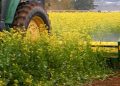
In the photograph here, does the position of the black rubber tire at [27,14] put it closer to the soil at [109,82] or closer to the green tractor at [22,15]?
the green tractor at [22,15]

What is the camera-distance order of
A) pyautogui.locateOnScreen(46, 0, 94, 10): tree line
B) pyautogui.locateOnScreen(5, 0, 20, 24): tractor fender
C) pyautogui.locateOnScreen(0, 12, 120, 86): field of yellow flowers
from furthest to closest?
pyautogui.locateOnScreen(46, 0, 94, 10): tree line
pyautogui.locateOnScreen(5, 0, 20, 24): tractor fender
pyautogui.locateOnScreen(0, 12, 120, 86): field of yellow flowers

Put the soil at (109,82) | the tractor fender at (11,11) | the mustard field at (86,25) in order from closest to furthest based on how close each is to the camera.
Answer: the soil at (109,82), the tractor fender at (11,11), the mustard field at (86,25)

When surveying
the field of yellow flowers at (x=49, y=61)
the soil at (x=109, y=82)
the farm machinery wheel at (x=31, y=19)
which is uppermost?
the farm machinery wheel at (x=31, y=19)

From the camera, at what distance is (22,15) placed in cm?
731

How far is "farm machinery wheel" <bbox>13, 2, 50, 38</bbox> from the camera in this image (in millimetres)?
7180

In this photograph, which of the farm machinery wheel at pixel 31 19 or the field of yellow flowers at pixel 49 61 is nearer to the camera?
the field of yellow flowers at pixel 49 61

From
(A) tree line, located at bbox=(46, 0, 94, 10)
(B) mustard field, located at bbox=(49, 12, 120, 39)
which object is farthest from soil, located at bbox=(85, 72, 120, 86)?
(A) tree line, located at bbox=(46, 0, 94, 10)

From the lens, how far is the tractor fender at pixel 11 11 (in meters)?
7.17

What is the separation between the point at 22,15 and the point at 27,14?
0.11 m

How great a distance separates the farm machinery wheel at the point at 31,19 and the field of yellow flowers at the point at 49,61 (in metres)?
0.43

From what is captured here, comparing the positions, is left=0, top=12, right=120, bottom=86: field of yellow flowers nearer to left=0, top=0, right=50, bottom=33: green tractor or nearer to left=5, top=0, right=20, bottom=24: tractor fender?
left=0, top=0, right=50, bottom=33: green tractor

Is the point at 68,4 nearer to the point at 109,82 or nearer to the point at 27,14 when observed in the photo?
the point at 27,14

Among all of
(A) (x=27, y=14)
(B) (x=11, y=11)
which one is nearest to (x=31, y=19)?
(A) (x=27, y=14)

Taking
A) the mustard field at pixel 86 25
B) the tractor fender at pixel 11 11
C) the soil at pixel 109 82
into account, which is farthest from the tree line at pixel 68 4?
the soil at pixel 109 82
